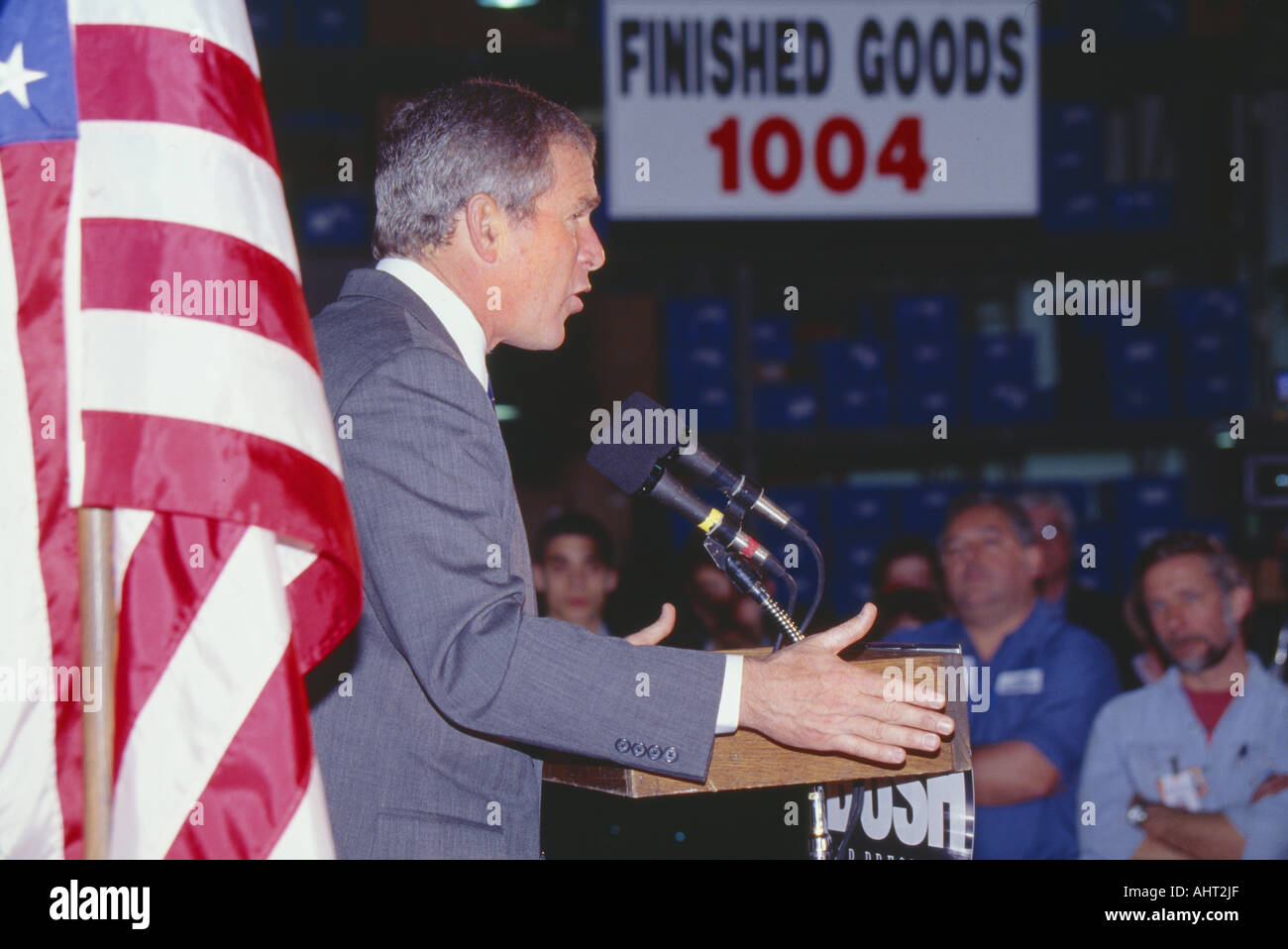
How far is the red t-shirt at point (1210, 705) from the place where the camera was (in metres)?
3.26

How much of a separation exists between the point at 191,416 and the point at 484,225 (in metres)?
0.52

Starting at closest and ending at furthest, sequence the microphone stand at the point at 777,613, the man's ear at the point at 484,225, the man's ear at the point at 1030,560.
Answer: the microphone stand at the point at 777,613 < the man's ear at the point at 484,225 < the man's ear at the point at 1030,560

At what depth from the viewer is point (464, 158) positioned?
5.61 ft

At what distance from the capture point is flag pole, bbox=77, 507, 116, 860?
1284mm

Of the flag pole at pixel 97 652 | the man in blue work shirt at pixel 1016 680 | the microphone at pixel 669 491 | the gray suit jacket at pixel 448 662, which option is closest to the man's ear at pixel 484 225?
the gray suit jacket at pixel 448 662

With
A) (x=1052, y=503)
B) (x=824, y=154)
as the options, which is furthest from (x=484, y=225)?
(x=1052, y=503)

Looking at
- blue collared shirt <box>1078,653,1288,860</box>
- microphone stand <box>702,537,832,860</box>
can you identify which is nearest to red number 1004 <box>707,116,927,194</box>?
blue collared shirt <box>1078,653,1288,860</box>

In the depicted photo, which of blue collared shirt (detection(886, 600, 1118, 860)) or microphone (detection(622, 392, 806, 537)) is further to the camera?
blue collared shirt (detection(886, 600, 1118, 860))

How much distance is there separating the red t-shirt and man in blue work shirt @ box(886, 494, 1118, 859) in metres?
0.24

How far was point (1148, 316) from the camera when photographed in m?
5.01

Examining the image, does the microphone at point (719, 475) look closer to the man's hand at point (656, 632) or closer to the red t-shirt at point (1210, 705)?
the man's hand at point (656, 632)

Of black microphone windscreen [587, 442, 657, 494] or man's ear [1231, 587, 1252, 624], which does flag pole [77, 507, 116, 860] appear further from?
man's ear [1231, 587, 1252, 624]

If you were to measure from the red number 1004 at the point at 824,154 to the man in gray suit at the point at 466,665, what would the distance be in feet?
10.1
